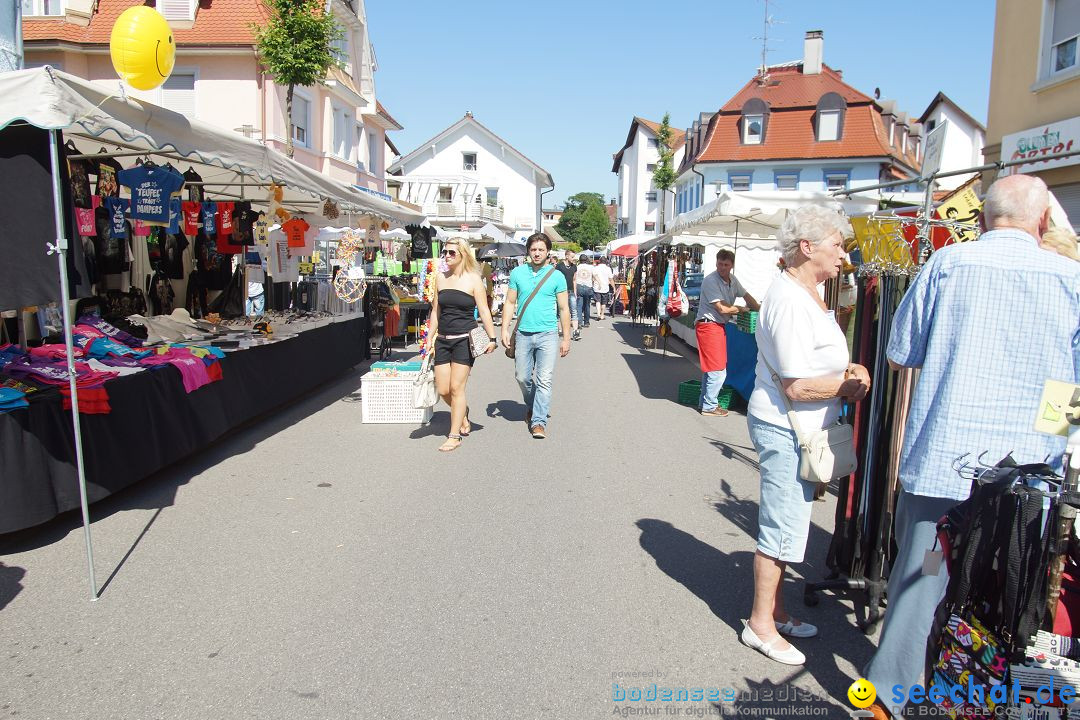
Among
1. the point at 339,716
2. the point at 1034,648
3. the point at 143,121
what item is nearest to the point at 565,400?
the point at 143,121

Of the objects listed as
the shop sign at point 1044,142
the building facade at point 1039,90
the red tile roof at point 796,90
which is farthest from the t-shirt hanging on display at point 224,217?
the red tile roof at point 796,90

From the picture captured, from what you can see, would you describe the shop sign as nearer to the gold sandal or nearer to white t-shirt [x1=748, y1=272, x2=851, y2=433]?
the gold sandal

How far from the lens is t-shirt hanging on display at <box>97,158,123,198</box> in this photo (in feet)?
23.1

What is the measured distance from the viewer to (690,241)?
12422 mm

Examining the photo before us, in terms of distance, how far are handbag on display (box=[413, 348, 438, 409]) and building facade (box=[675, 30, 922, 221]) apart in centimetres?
3272

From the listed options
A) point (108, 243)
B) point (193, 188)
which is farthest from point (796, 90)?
point (108, 243)

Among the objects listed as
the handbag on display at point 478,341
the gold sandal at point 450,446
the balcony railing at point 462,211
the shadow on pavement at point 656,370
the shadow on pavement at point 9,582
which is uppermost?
the balcony railing at point 462,211

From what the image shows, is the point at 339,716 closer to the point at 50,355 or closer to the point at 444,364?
the point at 50,355

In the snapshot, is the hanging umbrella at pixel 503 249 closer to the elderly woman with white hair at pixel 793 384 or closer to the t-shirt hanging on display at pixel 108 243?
the t-shirt hanging on display at pixel 108 243

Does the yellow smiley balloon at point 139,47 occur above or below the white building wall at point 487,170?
below

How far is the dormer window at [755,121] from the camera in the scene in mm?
41031

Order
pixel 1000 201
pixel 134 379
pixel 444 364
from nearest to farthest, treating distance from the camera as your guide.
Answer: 1. pixel 1000 201
2. pixel 134 379
3. pixel 444 364

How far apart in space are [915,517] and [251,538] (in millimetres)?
3861

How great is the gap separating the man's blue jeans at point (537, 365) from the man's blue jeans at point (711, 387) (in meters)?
2.55
